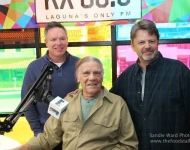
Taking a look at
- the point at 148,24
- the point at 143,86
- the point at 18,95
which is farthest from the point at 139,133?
the point at 18,95

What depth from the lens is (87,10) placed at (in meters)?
3.10

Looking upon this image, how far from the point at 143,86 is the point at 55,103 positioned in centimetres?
95

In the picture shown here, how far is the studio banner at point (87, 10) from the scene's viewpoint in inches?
120

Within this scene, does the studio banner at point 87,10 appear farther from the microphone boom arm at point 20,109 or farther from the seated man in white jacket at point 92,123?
the microphone boom arm at point 20,109

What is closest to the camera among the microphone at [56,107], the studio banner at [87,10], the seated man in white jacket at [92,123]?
the microphone at [56,107]

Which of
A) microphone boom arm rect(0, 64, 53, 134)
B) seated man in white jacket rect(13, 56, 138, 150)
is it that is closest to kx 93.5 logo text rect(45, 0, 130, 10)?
seated man in white jacket rect(13, 56, 138, 150)

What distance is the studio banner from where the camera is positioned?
3049 millimetres

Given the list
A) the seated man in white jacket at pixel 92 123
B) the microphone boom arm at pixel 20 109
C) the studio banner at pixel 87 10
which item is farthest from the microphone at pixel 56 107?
the studio banner at pixel 87 10

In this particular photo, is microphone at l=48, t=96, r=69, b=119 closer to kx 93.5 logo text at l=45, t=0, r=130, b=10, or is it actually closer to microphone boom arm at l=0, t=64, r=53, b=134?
microphone boom arm at l=0, t=64, r=53, b=134

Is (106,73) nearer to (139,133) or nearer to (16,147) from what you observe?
(139,133)

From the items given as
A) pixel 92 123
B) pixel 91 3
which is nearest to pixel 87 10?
pixel 91 3

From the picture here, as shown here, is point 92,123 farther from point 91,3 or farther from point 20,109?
point 91,3

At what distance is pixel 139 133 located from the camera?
213 centimetres

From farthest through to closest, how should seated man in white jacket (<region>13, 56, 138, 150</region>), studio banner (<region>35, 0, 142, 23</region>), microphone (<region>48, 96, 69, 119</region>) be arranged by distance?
1. studio banner (<region>35, 0, 142, 23</region>)
2. seated man in white jacket (<region>13, 56, 138, 150</region>)
3. microphone (<region>48, 96, 69, 119</region>)
